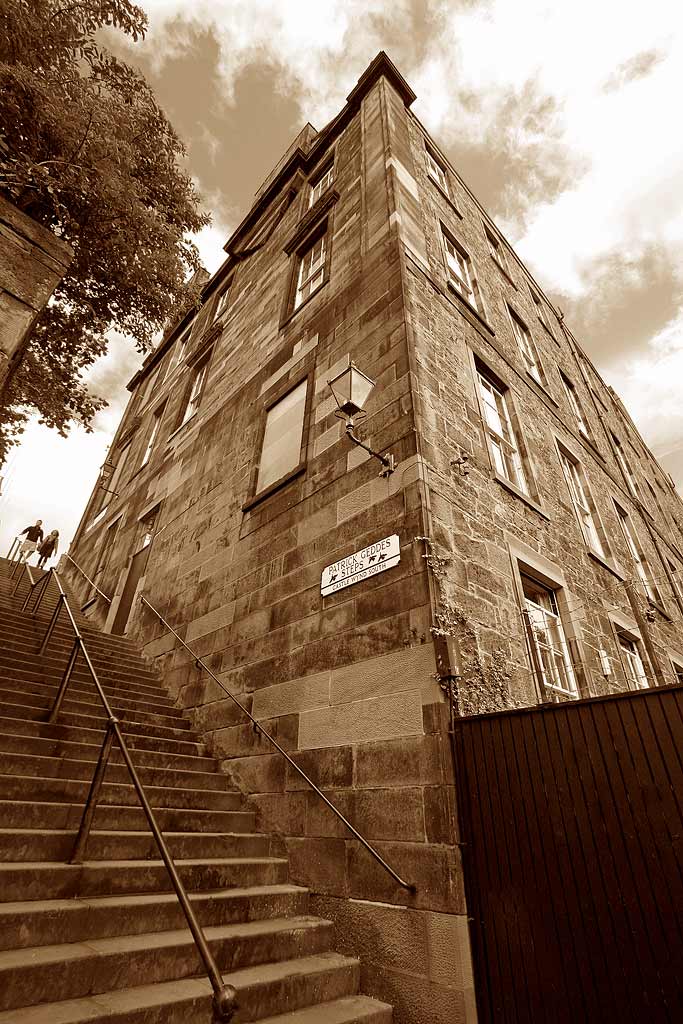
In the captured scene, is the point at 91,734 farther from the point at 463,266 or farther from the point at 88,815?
the point at 463,266

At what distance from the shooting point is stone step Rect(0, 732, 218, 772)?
4.26 m

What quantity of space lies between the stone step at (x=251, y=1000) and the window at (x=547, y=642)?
119 inches

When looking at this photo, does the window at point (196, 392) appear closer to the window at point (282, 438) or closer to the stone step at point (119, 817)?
the window at point (282, 438)

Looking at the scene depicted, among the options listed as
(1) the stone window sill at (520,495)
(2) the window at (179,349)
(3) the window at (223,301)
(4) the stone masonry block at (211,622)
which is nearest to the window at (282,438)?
(4) the stone masonry block at (211,622)

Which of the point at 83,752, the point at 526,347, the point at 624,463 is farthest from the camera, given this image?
the point at 624,463

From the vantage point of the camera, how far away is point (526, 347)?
1152 cm

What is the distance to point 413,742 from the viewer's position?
371 centimetres

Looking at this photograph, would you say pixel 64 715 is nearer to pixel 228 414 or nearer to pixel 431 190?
pixel 228 414

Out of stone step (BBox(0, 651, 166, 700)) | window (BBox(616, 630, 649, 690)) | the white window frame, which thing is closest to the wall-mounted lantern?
stone step (BBox(0, 651, 166, 700))

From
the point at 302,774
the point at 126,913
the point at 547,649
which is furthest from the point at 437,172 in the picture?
the point at 126,913

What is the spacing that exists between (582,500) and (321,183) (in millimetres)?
10003

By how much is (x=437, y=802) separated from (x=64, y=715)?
13.1 ft

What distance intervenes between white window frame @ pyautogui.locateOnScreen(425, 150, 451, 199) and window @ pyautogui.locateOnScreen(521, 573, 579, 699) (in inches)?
390

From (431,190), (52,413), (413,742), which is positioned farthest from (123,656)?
(431,190)
